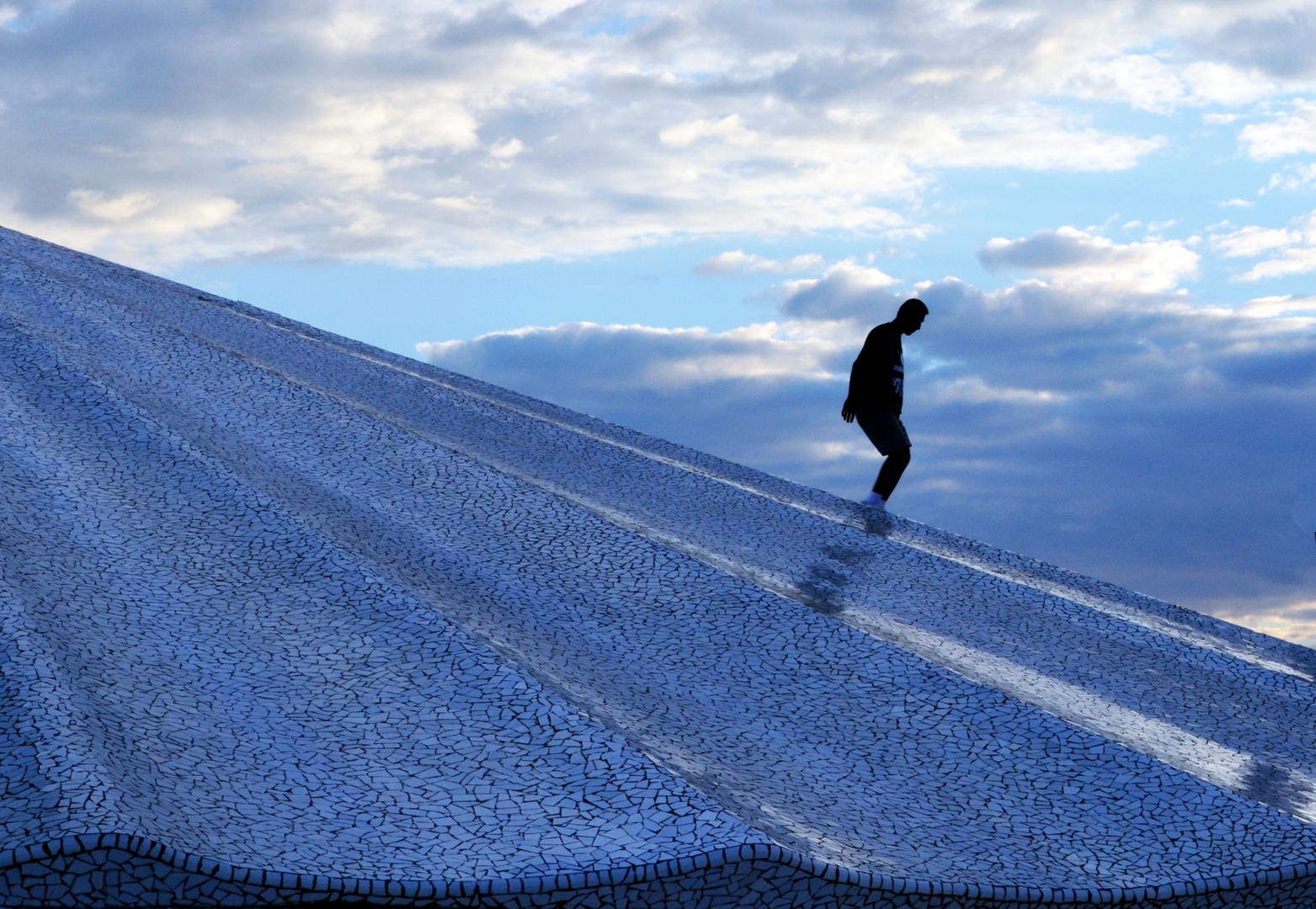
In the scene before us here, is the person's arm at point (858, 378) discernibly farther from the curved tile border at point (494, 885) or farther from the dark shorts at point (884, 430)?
the curved tile border at point (494, 885)

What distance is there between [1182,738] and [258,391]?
5.62 m

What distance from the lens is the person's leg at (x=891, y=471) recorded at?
890cm

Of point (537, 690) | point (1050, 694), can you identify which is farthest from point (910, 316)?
point (537, 690)

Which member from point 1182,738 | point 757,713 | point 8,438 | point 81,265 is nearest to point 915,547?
point 1182,738

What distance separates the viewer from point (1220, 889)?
4152 mm

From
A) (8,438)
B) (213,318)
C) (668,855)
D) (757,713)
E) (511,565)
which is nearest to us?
(668,855)

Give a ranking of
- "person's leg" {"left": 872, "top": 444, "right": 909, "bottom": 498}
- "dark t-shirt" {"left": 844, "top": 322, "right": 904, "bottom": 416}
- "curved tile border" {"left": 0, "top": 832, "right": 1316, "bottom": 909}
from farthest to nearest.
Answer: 1. "person's leg" {"left": 872, "top": 444, "right": 909, "bottom": 498}
2. "dark t-shirt" {"left": 844, "top": 322, "right": 904, "bottom": 416}
3. "curved tile border" {"left": 0, "top": 832, "right": 1316, "bottom": 909}

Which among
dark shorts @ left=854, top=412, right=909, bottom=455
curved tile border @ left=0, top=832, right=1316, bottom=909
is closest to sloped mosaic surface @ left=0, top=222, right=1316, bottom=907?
curved tile border @ left=0, top=832, right=1316, bottom=909

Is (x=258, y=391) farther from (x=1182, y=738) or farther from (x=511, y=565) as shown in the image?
(x=1182, y=738)

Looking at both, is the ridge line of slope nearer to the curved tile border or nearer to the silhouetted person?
the curved tile border

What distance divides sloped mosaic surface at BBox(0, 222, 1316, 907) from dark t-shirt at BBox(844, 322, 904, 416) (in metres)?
1.06

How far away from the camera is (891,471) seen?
29.5 ft

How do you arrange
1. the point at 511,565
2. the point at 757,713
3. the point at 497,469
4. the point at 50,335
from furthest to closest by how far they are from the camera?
the point at 50,335, the point at 497,469, the point at 511,565, the point at 757,713

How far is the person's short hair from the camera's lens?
8627 millimetres
